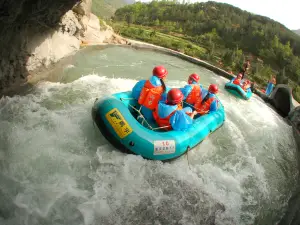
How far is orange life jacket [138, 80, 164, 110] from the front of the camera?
475 cm

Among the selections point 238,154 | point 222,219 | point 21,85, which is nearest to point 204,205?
point 222,219

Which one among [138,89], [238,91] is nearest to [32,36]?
[138,89]

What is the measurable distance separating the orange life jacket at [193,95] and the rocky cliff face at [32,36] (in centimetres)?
366

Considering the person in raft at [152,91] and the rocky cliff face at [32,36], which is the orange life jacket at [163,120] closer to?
the person in raft at [152,91]

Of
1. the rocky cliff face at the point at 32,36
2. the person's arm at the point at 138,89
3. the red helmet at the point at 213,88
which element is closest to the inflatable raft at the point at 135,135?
the person's arm at the point at 138,89

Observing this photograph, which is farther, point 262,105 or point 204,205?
point 262,105

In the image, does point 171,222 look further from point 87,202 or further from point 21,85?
point 21,85

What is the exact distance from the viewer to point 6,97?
17.5 ft

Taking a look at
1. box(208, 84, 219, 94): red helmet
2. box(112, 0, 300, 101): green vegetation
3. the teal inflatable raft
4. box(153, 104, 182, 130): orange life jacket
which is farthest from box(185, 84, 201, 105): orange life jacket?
box(112, 0, 300, 101): green vegetation

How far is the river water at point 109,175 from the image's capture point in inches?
→ 134

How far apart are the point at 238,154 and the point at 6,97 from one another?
5.82m

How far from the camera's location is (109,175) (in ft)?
13.3

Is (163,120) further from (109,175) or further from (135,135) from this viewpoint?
(109,175)

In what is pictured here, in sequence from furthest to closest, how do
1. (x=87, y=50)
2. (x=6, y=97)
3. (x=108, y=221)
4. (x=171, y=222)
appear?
(x=87, y=50) < (x=6, y=97) < (x=171, y=222) < (x=108, y=221)
